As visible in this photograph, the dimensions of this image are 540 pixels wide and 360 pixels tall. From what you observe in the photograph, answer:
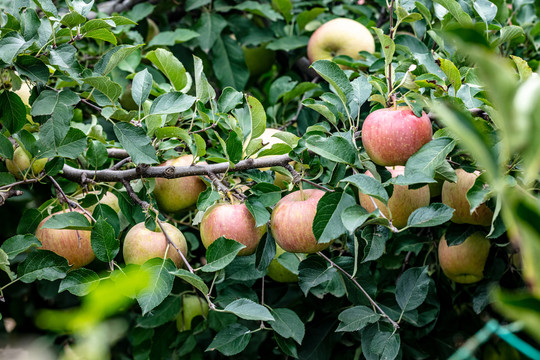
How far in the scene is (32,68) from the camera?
3.19ft

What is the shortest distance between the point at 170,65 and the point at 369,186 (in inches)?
20.9

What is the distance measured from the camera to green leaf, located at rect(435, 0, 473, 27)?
1.05 metres

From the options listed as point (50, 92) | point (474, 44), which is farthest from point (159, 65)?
point (474, 44)

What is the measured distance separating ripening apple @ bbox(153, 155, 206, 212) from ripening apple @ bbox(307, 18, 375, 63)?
29.2 inches

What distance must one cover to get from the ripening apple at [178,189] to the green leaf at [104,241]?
22 cm

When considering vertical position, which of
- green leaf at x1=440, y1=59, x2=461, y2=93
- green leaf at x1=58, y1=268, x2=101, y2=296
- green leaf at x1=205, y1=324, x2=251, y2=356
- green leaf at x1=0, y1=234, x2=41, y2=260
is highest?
green leaf at x1=440, y1=59, x2=461, y2=93

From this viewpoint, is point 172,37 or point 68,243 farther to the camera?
point 172,37

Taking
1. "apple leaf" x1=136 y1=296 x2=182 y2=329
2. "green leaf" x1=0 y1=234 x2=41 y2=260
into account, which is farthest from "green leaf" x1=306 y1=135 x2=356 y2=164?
"apple leaf" x1=136 y1=296 x2=182 y2=329

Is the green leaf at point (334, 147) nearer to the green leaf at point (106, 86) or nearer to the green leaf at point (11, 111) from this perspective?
the green leaf at point (106, 86)

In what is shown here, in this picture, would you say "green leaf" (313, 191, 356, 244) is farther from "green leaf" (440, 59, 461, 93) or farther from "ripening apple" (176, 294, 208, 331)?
"ripening apple" (176, 294, 208, 331)

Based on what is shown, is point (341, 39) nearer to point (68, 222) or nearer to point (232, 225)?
point (232, 225)

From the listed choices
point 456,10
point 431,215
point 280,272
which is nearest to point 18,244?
point 280,272

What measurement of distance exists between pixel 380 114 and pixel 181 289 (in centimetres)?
77

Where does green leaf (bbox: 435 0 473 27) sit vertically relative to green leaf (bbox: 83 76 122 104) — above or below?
above
